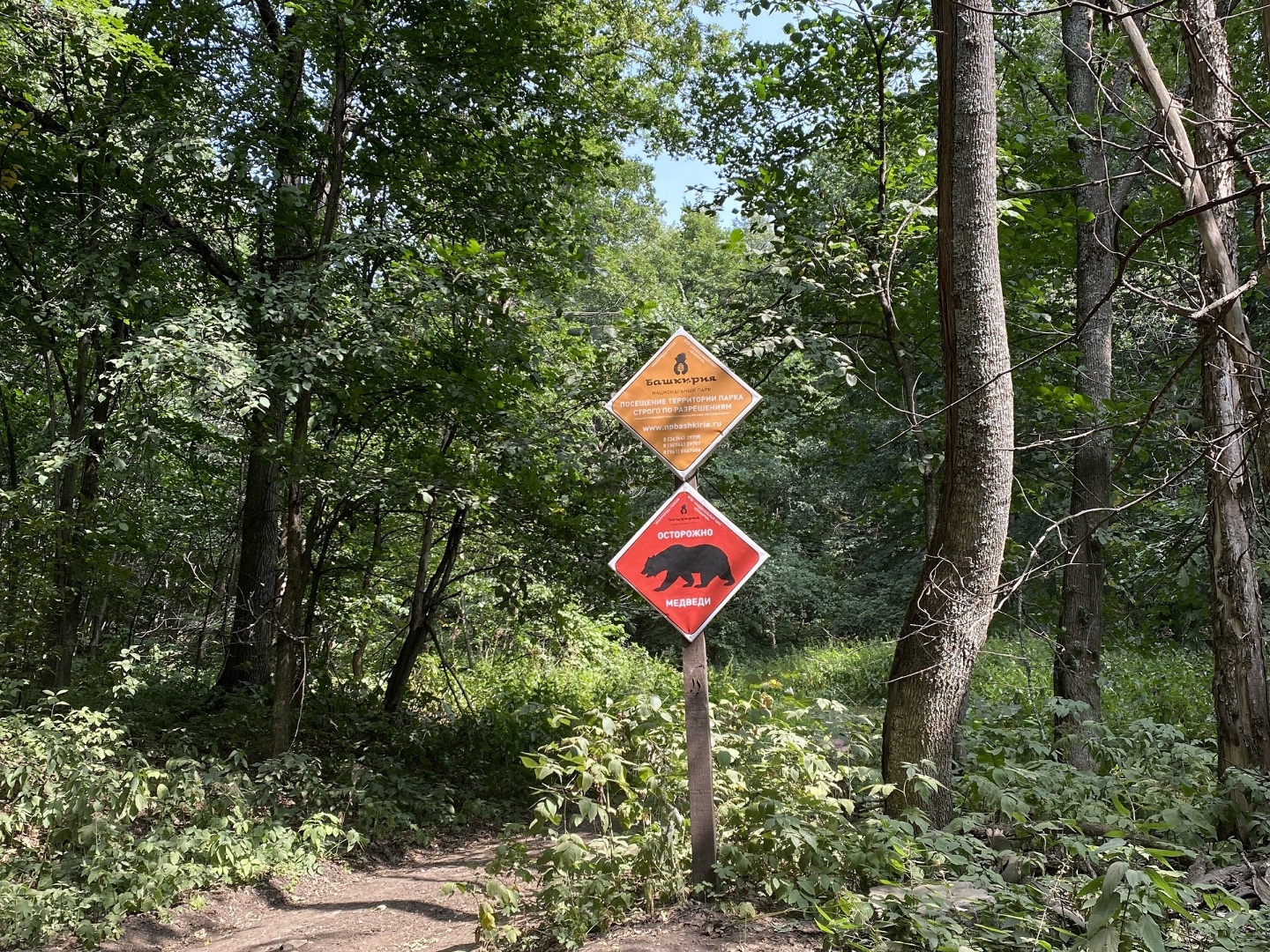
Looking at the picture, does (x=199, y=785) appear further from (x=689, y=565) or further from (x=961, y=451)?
(x=961, y=451)

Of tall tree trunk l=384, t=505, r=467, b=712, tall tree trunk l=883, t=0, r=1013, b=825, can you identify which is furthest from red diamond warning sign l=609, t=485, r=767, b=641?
tall tree trunk l=384, t=505, r=467, b=712

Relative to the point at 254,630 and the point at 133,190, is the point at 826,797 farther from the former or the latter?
the point at 254,630

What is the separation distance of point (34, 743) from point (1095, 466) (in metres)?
8.33

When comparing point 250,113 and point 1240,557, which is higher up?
point 250,113

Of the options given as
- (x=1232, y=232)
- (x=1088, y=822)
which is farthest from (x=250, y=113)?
(x=1088, y=822)

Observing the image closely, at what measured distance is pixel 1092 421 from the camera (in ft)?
23.1

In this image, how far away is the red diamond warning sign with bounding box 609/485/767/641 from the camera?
394cm

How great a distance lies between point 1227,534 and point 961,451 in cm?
164

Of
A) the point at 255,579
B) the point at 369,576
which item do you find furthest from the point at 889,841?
the point at 255,579

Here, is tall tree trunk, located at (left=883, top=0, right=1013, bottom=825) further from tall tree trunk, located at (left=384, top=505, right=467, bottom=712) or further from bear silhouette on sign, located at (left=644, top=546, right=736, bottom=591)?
tall tree trunk, located at (left=384, top=505, right=467, bottom=712)

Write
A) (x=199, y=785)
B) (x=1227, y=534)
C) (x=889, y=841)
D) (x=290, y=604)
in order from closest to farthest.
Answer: (x=889, y=841) < (x=1227, y=534) < (x=199, y=785) < (x=290, y=604)

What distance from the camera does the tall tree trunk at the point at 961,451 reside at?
13.6ft

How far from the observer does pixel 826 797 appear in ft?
13.0

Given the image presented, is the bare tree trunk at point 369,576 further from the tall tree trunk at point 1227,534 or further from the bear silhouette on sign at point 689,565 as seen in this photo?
the tall tree trunk at point 1227,534
